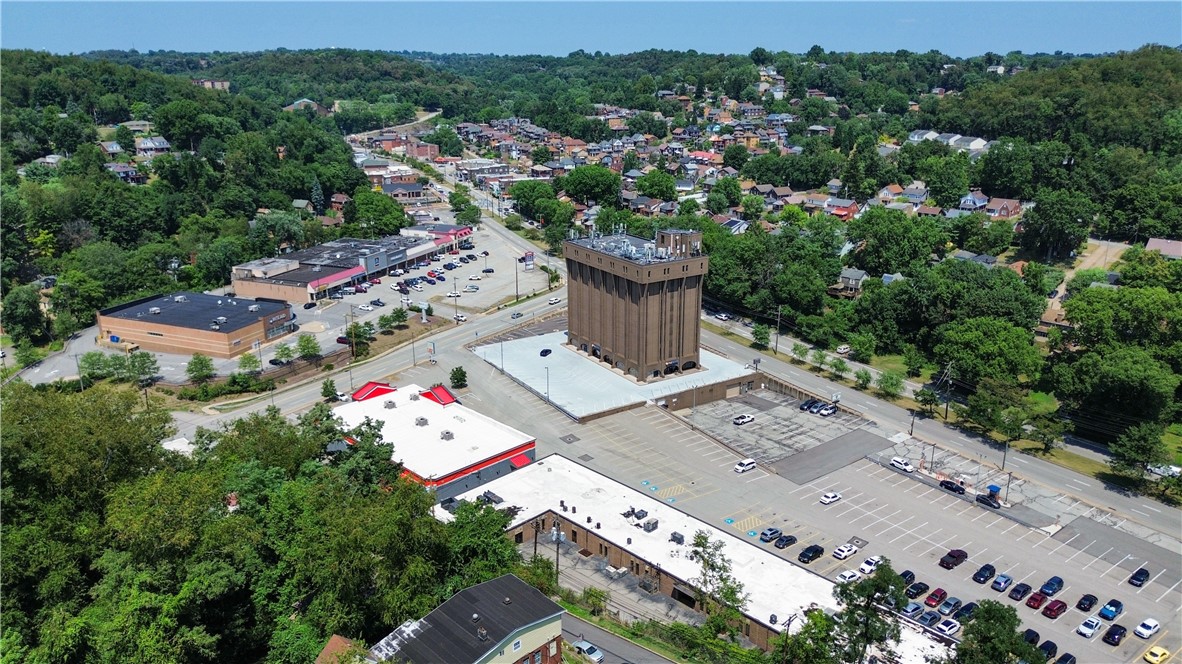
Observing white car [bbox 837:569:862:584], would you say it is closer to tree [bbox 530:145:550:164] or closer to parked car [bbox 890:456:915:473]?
parked car [bbox 890:456:915:473]

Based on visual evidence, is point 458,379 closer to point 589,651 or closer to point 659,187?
point 589,651

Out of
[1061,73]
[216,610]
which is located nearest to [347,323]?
[216,610]

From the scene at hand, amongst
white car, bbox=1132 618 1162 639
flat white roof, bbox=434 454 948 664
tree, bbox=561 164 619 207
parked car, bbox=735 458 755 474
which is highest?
tree, bbox=561 164 619 207

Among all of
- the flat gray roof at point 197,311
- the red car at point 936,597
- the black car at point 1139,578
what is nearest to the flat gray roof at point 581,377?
the flat gray roof at point 197,311

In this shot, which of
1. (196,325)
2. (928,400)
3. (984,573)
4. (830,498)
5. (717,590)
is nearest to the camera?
(717,590)

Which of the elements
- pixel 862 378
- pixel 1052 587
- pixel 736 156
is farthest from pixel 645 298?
pixel 736 156

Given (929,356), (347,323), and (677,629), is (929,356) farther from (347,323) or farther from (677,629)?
(347,323)

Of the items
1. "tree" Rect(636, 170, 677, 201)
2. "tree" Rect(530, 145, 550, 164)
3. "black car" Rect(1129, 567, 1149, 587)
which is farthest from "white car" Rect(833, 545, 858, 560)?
"tree" Rect(530, 145, 550, 164)
